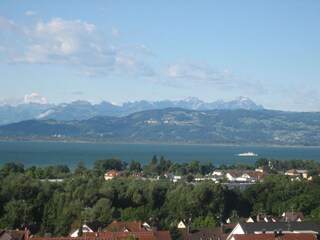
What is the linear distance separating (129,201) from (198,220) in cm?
775

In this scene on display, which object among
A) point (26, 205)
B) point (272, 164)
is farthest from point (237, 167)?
point (26, 205)

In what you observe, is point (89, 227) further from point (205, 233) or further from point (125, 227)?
point (205, 233)

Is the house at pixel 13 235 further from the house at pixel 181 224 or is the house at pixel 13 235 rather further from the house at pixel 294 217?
the house at pixel 294 217

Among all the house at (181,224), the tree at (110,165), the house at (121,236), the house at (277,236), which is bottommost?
the house at (181,224)

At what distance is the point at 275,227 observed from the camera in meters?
31.0

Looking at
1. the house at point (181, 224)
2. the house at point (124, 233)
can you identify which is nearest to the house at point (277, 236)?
the house at point (124, 233)

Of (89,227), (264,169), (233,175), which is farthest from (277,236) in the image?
(264,169)

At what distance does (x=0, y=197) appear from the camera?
39.5 m

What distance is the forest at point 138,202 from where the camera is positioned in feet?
116

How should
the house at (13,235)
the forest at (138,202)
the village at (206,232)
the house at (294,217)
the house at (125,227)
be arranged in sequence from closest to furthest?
1. the house at (13,235)
2. the village at (206,232)
3. the house at (125,227)
4. the forest at (138,202)
5. the house at (294,217)

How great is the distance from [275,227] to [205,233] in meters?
3.39

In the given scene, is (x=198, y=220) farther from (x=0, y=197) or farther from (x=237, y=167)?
(x=237, y=167)

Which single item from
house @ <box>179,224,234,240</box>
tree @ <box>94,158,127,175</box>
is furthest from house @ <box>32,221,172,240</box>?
tree @ <box>94,158,127,175</box>

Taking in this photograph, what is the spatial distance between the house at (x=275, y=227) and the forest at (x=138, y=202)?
3005 millimetres
